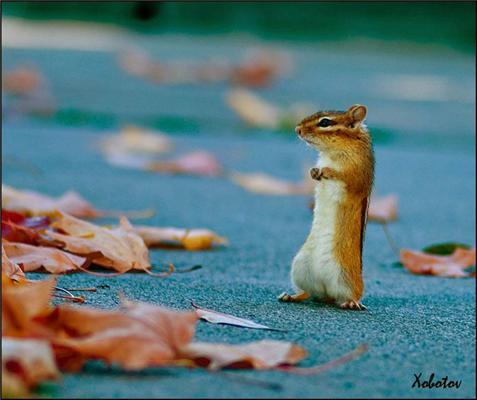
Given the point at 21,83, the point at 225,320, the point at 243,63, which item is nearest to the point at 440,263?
the point at 225,320

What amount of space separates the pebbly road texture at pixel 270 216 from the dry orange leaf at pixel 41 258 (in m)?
0.04

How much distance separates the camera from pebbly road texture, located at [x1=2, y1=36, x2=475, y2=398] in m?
2.04

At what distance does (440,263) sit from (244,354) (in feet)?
6.65

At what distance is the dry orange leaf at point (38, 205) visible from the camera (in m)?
3.98

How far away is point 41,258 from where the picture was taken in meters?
3.10

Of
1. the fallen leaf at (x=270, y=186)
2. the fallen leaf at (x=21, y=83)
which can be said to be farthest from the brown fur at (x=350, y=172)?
the fallen leaf at (x=21, y=83)

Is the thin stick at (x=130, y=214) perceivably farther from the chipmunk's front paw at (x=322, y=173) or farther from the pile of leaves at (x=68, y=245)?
the chipmunk's front paw at (x=322, y=173)

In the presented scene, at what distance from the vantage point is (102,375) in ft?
6.34

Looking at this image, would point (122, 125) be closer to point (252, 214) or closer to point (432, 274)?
point (252, 214)

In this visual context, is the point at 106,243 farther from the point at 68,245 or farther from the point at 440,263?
the point at 440,263

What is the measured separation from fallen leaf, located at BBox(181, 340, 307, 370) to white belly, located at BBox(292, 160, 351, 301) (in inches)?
31.5

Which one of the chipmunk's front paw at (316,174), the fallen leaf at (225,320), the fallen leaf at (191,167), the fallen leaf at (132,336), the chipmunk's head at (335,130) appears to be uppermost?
the chipmunk's head at (335,130)

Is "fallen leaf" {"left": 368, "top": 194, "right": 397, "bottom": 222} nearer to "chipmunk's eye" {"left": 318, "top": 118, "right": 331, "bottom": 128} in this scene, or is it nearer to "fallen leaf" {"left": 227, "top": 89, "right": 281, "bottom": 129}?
"chipmunk's eye" {"left": 318, "top": 118, "right": 331, "bottom": 128}

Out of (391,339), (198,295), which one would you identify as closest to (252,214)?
(198,295)
